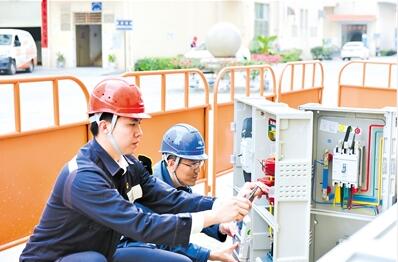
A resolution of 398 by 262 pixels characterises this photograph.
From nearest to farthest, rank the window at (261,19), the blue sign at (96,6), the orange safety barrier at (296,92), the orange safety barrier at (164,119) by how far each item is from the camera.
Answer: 1. the orange safety barrier at (164,119)
2. the orange safety barrier at (296,92)
3. the blue sign at (96,6)
4. the window at (261,19)

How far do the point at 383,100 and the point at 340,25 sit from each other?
1601 inches

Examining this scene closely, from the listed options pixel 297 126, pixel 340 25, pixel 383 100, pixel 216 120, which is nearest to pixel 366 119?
pixel 297 126

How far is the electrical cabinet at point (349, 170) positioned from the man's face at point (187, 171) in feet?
3.30

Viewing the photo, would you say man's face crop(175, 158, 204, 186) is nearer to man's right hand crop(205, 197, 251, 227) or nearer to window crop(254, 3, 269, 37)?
man's right hand crop(205, 197, 251, 227)

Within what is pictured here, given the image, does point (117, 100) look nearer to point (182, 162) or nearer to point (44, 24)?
point (182, 162)

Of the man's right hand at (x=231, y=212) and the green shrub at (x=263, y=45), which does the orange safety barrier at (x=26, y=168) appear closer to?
the man's right hand at (x=231, y=212)

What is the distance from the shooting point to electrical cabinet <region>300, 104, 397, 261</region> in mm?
4152

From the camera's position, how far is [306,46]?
43281 millimetres

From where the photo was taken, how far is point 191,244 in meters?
3.58

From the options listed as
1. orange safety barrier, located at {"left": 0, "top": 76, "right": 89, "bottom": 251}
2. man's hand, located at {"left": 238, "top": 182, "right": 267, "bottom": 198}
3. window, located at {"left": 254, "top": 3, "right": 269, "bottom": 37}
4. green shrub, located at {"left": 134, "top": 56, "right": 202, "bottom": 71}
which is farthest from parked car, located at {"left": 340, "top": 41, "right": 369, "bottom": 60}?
man's hand, located at {"left": 238, "top": 182, "right": 267, "bottom": 198}

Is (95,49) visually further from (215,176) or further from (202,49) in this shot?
(215,176)

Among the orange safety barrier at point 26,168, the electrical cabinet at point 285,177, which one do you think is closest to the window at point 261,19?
the orange safety barrier at point 26,168

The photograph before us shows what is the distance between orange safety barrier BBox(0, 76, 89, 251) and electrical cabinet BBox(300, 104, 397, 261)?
2008 mm

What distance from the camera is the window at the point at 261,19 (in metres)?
36.4
